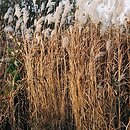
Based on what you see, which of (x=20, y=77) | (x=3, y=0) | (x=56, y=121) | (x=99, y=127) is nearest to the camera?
(x=99, y=127)

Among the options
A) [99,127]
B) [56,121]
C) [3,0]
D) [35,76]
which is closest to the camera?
[99,127]

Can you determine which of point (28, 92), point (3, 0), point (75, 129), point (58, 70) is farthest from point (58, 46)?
point (3, 0)

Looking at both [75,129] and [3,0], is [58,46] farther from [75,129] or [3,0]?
[3,0]

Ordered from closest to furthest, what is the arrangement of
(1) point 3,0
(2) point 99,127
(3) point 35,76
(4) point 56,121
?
(2) point 99,127 < (4) point 56,121 < (3) point 35,76 < (1) point 3,0

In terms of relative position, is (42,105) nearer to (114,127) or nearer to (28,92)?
(28,92)

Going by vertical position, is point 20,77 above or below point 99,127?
above

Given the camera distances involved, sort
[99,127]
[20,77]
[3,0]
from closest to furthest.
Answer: [99,127]
[20,77]
[3,0]

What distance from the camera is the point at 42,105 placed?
385 cm

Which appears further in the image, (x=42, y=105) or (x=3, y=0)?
(x=3, y=0)

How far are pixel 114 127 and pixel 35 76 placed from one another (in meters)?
0.87

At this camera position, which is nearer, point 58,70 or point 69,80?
point 69,80

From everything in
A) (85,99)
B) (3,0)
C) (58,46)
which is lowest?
(85,99)

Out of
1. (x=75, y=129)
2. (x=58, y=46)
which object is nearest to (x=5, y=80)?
(x=58, y=46)

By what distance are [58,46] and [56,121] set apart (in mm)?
783
